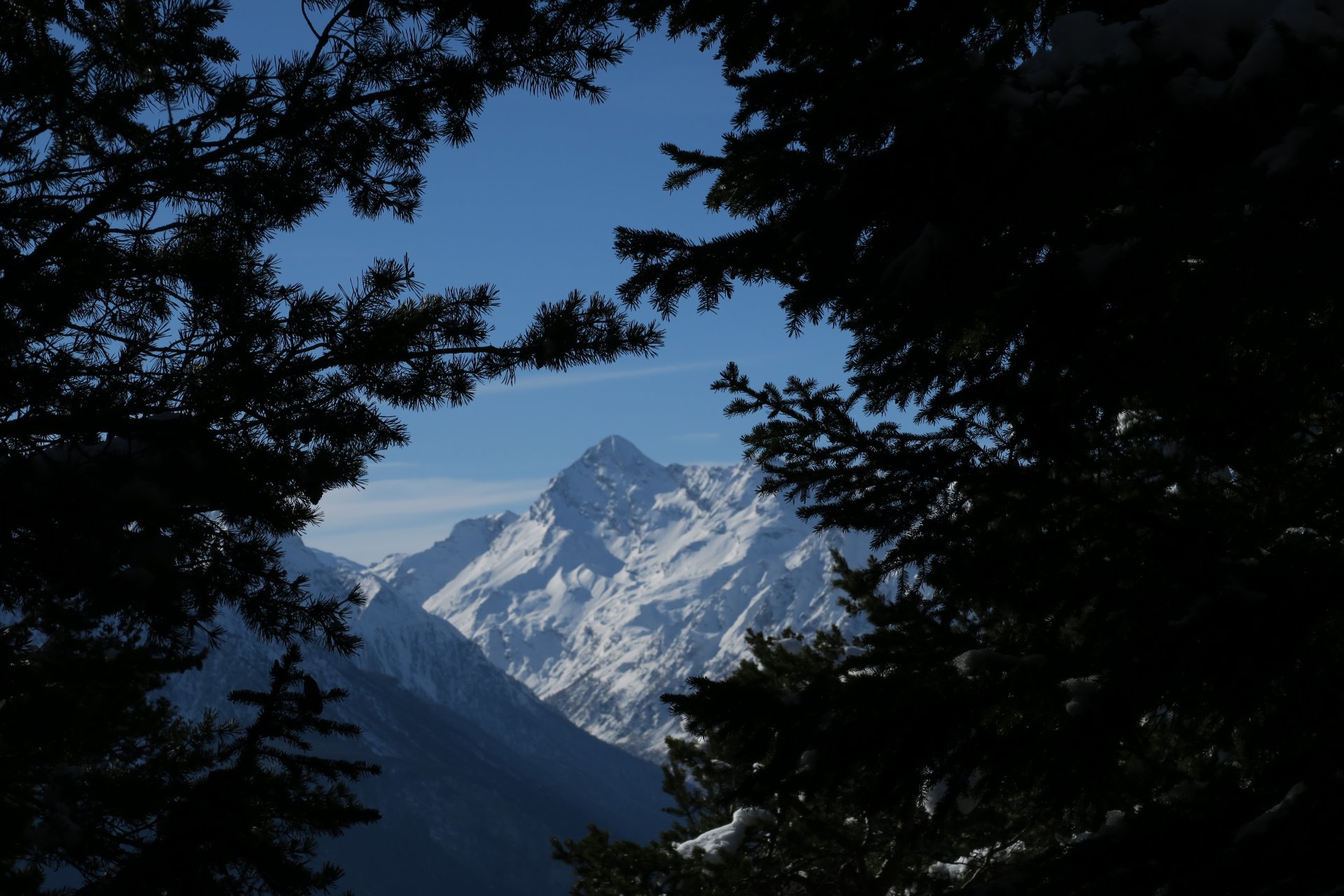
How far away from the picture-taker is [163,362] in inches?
209

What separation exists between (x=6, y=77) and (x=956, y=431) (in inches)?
215

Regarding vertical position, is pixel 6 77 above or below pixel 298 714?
above

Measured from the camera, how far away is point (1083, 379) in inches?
141

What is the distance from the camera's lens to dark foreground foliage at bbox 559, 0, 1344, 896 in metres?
2.84

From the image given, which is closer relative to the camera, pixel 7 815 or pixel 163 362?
pixel 163 362

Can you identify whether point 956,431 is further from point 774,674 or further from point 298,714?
point 774,674

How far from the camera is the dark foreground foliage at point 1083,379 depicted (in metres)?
2.84

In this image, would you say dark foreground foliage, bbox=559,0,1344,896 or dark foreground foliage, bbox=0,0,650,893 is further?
dark foreground foliage, bbox=0,0,650,893

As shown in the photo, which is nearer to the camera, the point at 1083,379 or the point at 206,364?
the point at 1083,379

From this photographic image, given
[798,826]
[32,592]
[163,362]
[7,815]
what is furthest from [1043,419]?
[798,826]

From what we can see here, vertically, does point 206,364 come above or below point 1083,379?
above

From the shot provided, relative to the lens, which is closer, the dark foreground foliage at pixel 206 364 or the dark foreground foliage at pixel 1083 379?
the dark foreground foliage at pixel 1083 379

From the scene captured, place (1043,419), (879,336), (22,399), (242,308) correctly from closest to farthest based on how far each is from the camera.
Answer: (1043,419), (879,336), (22,399), (242,308)

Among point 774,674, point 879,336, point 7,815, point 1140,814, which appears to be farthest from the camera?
point 774,674
